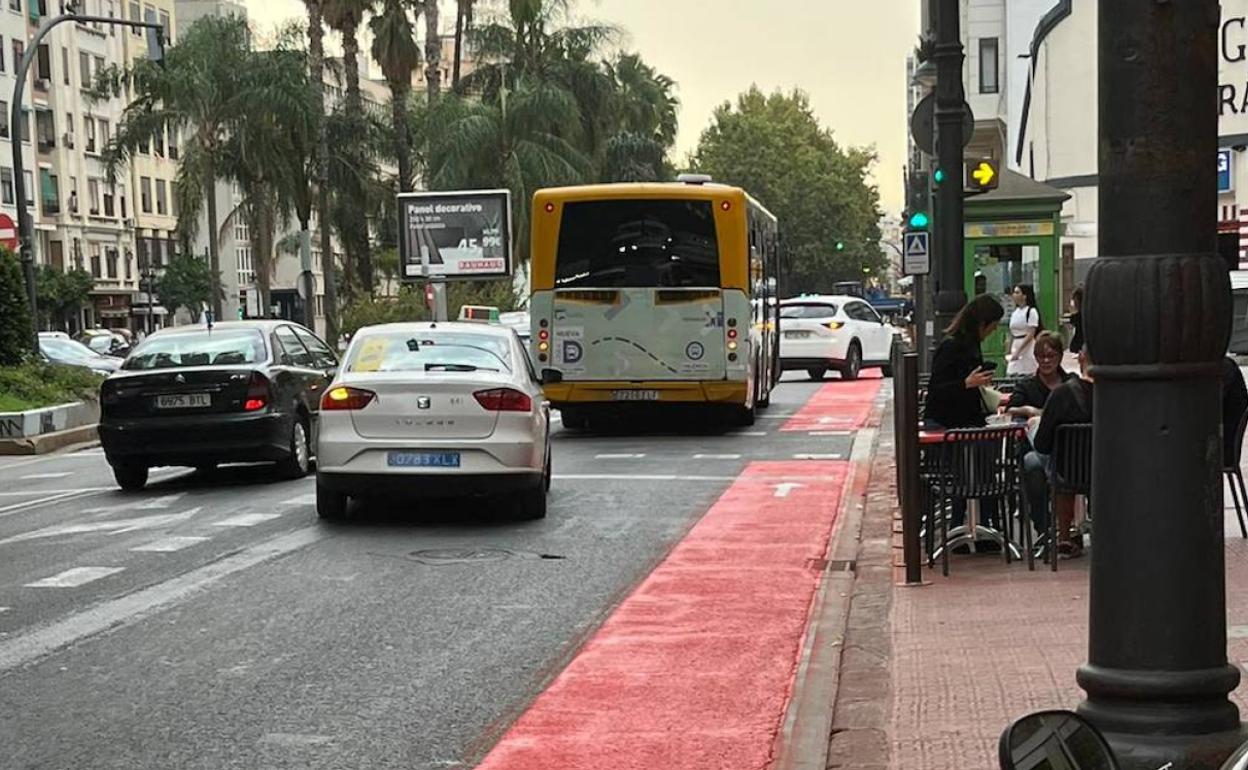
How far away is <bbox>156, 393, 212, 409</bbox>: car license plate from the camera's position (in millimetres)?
15789

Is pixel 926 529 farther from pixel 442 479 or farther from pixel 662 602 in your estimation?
pixel 442 479

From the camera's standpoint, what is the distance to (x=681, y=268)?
70.8 ft

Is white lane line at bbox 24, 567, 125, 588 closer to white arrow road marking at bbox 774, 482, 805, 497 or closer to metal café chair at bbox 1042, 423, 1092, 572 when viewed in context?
metal café chair at bbox 1042, 423, 1092, 572

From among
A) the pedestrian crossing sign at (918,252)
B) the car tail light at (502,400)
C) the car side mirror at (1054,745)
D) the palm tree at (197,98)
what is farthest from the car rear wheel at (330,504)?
the palm tree at (197,98)

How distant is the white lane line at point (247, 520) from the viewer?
526 inches

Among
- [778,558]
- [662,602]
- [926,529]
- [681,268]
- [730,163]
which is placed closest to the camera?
[662,602]

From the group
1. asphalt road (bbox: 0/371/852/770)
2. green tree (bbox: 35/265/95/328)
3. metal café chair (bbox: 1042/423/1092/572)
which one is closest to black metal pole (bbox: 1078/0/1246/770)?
asphalt road (bbox: 0/371/852/770)

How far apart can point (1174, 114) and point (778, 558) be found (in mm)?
7838

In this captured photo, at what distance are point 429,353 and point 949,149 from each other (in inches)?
189

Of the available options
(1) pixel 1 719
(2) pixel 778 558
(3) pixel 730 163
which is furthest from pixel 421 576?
(3) pixel 730 163

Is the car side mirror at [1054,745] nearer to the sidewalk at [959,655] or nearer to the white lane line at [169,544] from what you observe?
the sidewalk at [959,655]

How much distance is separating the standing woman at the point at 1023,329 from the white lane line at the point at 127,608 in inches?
352

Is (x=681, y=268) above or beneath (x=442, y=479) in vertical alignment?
above

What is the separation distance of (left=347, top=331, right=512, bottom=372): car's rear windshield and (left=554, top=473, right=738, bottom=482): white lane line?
10.2 ft
